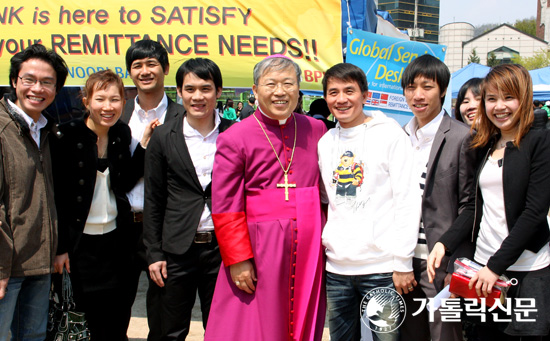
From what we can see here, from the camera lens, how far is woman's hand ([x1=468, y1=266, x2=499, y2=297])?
2.34 m

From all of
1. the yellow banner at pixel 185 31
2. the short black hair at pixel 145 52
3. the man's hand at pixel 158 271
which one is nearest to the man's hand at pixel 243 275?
the man's hand at pixel 158 271

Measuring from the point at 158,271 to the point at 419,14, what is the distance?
8139 centimetres

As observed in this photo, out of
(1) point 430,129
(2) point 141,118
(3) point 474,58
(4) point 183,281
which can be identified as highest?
(3) point 474,58

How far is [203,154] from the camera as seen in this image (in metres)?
2.95

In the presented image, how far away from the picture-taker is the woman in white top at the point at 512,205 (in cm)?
229

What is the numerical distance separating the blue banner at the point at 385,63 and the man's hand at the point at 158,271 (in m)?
2.52

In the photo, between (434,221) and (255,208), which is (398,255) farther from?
(255,208)

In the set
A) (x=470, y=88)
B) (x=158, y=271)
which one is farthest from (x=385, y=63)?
(x=158, y=271)

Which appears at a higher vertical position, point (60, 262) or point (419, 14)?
point (419, 14)

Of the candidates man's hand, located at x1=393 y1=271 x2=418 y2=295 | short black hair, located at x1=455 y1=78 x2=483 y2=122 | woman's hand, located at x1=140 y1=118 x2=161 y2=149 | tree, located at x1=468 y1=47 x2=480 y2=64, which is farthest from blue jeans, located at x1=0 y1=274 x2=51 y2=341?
tree, located at x1=468 y1=47 x2=480 y2=64

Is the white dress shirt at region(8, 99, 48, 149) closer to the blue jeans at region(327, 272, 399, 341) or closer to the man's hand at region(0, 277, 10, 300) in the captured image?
the man's hand at region(0, 277, 10, 300)

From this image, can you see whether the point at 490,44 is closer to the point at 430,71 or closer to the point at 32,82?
the point at 430,71

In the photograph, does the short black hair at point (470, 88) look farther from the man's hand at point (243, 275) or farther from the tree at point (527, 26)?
the tree at point (527, 26)

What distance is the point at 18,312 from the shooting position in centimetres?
263
